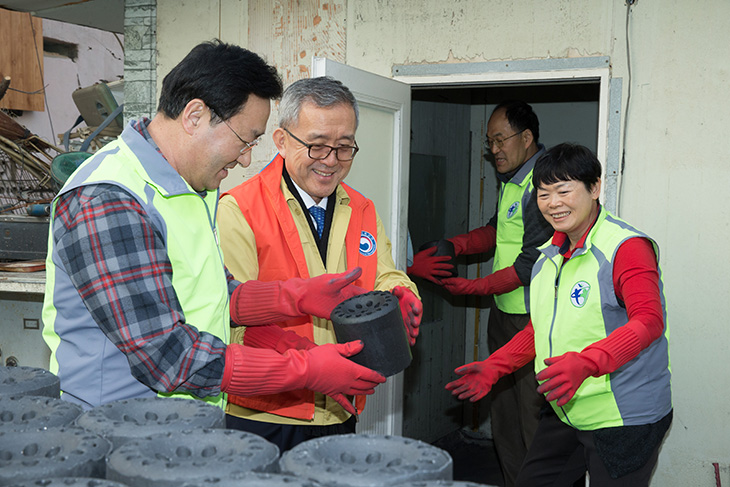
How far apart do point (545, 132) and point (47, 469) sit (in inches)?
177

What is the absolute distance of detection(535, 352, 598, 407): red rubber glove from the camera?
1918 mm

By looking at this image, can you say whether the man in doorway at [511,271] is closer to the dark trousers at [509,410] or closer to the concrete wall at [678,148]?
the dark trousers at [509,410]

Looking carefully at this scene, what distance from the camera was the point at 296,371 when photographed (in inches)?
60.1

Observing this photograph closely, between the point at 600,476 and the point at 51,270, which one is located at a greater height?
the point at 51,270

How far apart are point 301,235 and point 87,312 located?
0.88 m

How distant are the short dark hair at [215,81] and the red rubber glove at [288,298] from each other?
559 mm

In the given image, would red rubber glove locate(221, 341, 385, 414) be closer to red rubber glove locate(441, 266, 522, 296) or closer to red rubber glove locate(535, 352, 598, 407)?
red rubber glove locate(535, 352, 598, 407)

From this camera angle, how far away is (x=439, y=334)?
15.7 ft

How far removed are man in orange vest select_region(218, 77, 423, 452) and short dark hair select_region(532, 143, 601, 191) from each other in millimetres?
645

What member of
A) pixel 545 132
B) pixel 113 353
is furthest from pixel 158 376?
pixel 545 132

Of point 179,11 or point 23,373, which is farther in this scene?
point 179,11

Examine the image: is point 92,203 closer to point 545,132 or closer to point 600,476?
point 600,476

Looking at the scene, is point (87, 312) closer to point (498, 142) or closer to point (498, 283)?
point (498, 283)

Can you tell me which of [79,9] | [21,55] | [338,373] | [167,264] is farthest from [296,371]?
[21,55]
